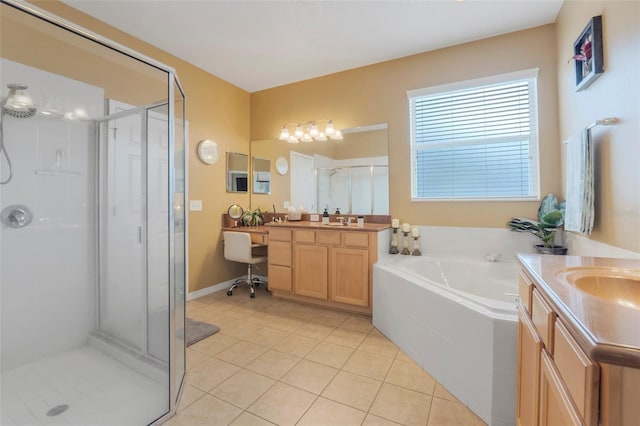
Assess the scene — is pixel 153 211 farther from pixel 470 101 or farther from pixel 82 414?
pixel 470 101

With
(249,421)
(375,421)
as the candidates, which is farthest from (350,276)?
(249,421)

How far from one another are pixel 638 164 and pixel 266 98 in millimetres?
3792

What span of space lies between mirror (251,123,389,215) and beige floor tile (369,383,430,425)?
192 centimetres

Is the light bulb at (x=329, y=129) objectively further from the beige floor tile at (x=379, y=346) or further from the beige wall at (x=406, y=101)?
the beige floor tile at (x=379, y=346)

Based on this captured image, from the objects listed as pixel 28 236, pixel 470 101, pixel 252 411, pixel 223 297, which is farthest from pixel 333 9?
pixel 223 297

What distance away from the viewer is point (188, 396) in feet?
5.51

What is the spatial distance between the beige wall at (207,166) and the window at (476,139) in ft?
7.71

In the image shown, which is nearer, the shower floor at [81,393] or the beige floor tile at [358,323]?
the shower floor at [81,393]

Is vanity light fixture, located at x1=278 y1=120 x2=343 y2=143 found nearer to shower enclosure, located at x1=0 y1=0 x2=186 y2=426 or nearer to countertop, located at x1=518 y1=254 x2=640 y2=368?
shower enclosure, located at x1=0 y1=0 x2=186 y2=426

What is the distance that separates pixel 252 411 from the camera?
1558 mm

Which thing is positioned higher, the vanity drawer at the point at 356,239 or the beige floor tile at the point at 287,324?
the vanity drawer at the point at 356,239

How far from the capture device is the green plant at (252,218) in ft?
12.8

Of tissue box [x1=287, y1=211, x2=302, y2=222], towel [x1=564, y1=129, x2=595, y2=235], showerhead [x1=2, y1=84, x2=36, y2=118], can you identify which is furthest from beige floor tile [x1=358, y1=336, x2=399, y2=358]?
showerhead [x1=2, y1=84, x2=36, y2=118]

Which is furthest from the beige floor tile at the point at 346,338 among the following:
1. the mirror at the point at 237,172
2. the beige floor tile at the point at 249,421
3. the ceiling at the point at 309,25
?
the ceiling at the point at 309,25
